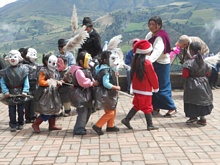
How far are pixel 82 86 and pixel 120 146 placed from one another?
1121 millimetres

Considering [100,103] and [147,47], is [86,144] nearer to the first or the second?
[100,103]

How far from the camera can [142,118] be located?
6.65 metres

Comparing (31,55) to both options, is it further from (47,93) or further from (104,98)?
(104,98)

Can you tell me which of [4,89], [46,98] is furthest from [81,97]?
[4,89]

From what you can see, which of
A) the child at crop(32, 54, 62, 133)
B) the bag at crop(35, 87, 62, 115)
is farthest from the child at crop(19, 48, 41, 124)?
the bag at crop(35, 87, 62, 115)

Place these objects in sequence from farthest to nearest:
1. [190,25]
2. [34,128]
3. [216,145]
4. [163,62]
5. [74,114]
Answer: [190,25] → [74,114] → [163,62] → [34,128] → [216,145]

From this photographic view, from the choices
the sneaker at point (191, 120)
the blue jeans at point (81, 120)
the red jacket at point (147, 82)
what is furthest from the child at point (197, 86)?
the blue jeans at point (81, 120)

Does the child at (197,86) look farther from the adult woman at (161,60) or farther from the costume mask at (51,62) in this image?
the costume mask at (51,62)

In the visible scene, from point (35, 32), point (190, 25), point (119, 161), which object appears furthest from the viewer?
point (35, 32)

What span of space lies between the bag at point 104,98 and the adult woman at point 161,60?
4.10ft

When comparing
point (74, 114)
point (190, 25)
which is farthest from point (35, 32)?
point (74, 114)

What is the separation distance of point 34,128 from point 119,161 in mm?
1970

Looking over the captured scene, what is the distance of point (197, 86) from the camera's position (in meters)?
5.84

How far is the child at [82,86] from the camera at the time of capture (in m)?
5.27
